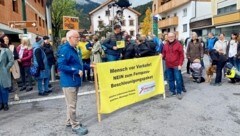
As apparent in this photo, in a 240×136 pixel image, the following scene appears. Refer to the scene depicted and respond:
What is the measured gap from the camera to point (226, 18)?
29.5 m

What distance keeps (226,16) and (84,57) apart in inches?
906

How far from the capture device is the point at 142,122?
5.88 metres

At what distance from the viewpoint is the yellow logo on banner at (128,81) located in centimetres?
611

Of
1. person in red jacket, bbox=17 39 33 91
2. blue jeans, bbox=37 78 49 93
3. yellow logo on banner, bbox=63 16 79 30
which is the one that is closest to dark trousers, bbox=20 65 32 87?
person in red jacket, bbox=17 39 33 91

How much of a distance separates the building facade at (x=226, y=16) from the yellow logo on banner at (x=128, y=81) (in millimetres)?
22019

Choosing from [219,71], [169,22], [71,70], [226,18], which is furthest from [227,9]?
[71,70]

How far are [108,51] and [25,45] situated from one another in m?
2.85

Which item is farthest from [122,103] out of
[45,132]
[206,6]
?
[206,6]

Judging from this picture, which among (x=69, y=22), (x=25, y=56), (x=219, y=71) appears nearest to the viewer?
(x=25, y=56)

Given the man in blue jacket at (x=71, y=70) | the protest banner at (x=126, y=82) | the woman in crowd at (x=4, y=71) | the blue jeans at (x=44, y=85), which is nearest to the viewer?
the man in blue jacket at (x=71, y=70)

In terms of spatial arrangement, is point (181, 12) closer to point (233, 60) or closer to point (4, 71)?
point (233, 60)

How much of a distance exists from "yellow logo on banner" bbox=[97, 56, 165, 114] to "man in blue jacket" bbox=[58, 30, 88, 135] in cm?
77

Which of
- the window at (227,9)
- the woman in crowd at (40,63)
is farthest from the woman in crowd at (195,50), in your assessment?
the window at (227,9)

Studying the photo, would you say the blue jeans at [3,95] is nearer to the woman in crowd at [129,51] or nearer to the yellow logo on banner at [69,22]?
the woman in crowd at [129,51]
